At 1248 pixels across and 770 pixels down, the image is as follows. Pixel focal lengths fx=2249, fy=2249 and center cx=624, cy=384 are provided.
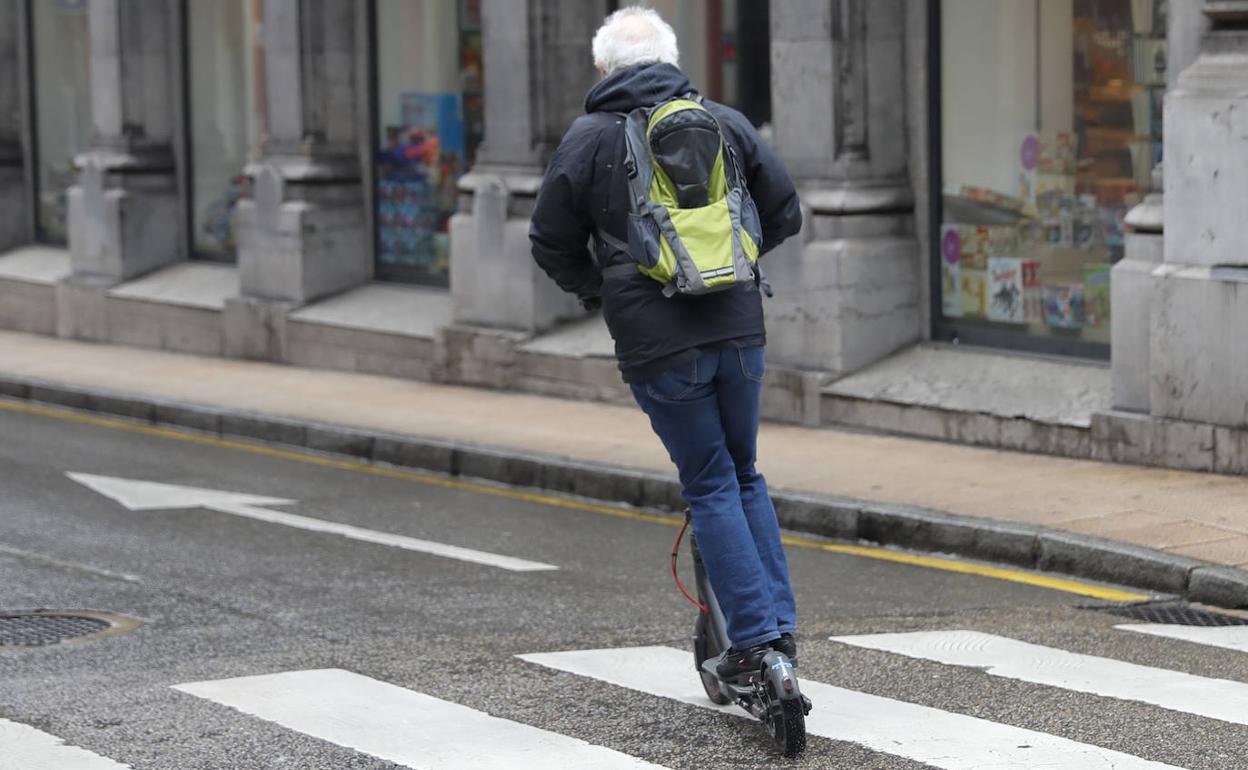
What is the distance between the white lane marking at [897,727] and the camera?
5926 mm

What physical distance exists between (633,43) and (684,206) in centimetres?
53

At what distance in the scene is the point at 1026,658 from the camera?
7.26 meters

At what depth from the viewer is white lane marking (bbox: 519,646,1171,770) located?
19.4ft

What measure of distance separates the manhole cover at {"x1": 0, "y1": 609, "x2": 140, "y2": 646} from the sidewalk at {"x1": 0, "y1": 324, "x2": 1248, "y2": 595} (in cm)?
365

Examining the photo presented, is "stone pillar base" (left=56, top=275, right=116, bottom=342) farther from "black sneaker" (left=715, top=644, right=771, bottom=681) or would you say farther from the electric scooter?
"black sneaker" (left=715, top=644, right=771, bottom=681)

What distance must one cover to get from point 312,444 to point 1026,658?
7404 mm

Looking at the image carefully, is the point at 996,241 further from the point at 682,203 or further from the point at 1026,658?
the point at 682,203

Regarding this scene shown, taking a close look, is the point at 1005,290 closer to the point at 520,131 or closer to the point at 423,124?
the point at 520,131

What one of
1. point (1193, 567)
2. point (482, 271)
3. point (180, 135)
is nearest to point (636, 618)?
point (1193, 567)

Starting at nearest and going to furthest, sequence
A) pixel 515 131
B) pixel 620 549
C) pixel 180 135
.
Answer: pixel 620 549
pixel 515 131
pixel 180 135

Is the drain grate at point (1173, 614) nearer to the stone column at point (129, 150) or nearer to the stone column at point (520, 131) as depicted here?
the stone column at point (520, 131)

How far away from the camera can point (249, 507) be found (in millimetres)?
11375

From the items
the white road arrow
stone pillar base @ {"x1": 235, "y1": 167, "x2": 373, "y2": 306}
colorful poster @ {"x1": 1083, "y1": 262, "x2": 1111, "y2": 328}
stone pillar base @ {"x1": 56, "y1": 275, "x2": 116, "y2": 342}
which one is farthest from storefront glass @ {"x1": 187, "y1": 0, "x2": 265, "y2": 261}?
colorful poster @ {"x1": 1083, "y1": 262, "x2": 1111, "y2": 328}

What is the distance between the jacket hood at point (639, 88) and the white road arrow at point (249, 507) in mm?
3512
